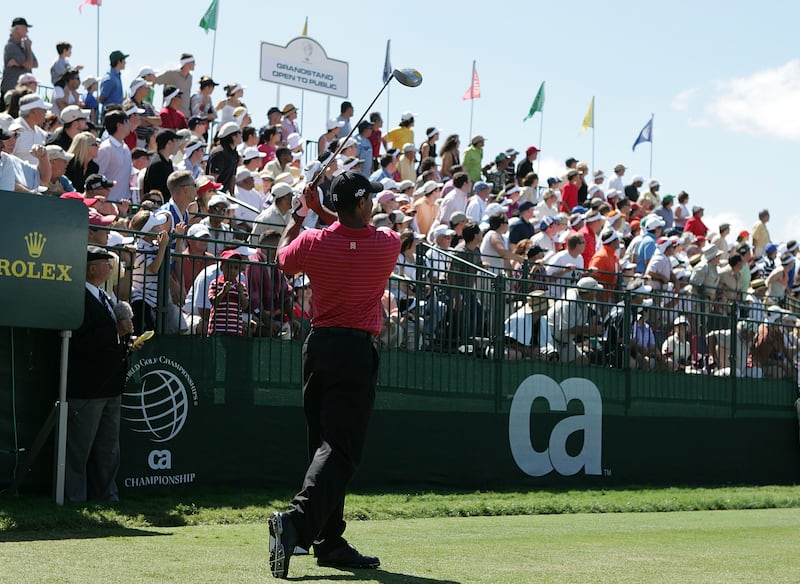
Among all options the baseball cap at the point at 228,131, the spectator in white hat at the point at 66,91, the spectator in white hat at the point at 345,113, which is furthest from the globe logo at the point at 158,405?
the spectator in white hat at the point at 345,113

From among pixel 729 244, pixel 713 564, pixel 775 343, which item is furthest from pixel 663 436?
pixel 729 244

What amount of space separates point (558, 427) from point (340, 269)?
8457 mm

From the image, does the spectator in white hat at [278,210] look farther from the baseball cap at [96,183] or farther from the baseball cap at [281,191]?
the baseball cap at [96,183]

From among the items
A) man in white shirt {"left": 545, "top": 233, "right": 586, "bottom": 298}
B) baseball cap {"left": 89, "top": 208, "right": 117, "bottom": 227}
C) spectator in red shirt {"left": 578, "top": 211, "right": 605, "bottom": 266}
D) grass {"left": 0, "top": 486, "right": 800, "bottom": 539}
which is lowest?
grass {"left": 0, "top": 486, "right": 800, "bottom": 539}

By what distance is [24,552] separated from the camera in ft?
23.5

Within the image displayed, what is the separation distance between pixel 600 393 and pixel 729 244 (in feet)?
47.7

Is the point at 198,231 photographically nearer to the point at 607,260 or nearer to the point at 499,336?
the point at 499,336

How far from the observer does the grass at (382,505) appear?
908 cm

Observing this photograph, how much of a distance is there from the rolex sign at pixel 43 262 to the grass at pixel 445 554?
169 centimetres

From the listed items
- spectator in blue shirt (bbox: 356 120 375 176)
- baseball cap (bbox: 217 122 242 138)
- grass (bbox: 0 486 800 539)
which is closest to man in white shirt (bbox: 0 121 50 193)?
grass (bbox: 0 486 800 539)

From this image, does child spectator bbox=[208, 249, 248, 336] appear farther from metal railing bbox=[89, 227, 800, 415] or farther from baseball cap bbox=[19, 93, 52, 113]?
baseball cap bbox=[19, 93, 52, 113]

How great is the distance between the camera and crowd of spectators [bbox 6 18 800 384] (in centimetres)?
1162

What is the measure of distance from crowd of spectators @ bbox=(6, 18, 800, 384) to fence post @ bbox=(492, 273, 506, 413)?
58mm

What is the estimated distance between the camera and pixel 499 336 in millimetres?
14359
